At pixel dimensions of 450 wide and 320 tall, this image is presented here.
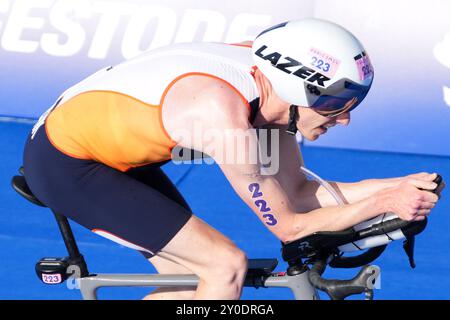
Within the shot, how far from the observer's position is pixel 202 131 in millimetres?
3232

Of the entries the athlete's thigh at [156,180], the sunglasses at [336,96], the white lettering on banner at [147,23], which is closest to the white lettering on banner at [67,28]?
the white lettering on banner at [147,23]

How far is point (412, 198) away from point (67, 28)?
449cm

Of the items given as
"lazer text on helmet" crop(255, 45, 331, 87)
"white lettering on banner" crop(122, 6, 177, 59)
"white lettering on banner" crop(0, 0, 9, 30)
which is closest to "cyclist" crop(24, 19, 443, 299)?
"lazer text on helmet" crop(255, 45, 331, 87)

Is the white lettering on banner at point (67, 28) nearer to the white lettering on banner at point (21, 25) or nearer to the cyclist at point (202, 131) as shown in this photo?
the white lettering on banner at point (21, 25)

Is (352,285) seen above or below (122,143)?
below

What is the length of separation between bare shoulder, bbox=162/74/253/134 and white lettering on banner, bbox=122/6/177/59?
374cm

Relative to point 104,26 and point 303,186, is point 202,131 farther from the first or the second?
point 104,26

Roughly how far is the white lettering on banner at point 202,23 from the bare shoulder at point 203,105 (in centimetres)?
365

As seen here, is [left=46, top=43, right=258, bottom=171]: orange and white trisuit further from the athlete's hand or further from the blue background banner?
the blue background banner

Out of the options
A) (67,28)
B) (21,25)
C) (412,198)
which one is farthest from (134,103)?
(21,25)

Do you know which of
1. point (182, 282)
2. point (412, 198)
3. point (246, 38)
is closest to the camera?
point (412, 198)

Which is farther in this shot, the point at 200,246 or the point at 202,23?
the point at 202,23

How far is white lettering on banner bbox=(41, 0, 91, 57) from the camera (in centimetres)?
712
